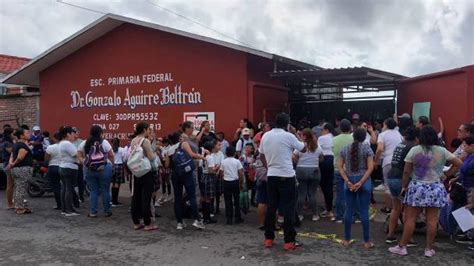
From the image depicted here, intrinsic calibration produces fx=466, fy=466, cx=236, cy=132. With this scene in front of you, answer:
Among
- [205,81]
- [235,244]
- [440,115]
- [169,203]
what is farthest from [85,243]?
[440,115]

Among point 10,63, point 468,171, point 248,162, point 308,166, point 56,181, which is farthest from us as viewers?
point 10,63

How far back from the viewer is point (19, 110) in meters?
16.9

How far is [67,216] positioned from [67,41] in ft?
23.9

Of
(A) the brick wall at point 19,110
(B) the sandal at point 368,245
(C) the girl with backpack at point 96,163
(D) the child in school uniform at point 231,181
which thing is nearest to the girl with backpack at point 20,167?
(C) the girl with backpack at point 96,163

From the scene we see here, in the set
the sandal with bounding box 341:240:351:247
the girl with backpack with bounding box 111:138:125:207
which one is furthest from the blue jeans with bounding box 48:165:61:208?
the sandal with bounding box 341:240:351:247

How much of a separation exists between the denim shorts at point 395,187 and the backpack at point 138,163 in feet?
12.0

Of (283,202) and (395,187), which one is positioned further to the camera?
(395,187)

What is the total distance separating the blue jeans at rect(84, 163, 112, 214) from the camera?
8430 mm

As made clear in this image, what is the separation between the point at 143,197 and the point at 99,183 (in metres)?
1.53

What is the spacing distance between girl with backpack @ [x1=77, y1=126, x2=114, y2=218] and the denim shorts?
491cm

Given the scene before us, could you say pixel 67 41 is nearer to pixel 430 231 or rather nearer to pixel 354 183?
pixel 354 183

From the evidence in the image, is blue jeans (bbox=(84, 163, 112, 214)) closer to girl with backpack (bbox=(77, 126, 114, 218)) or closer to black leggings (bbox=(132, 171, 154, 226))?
girl with backpack (bbox=(77, 126, 114, 218))

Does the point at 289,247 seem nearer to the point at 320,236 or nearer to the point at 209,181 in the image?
the point at 320,236

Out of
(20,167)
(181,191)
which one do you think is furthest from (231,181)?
(20,167)
